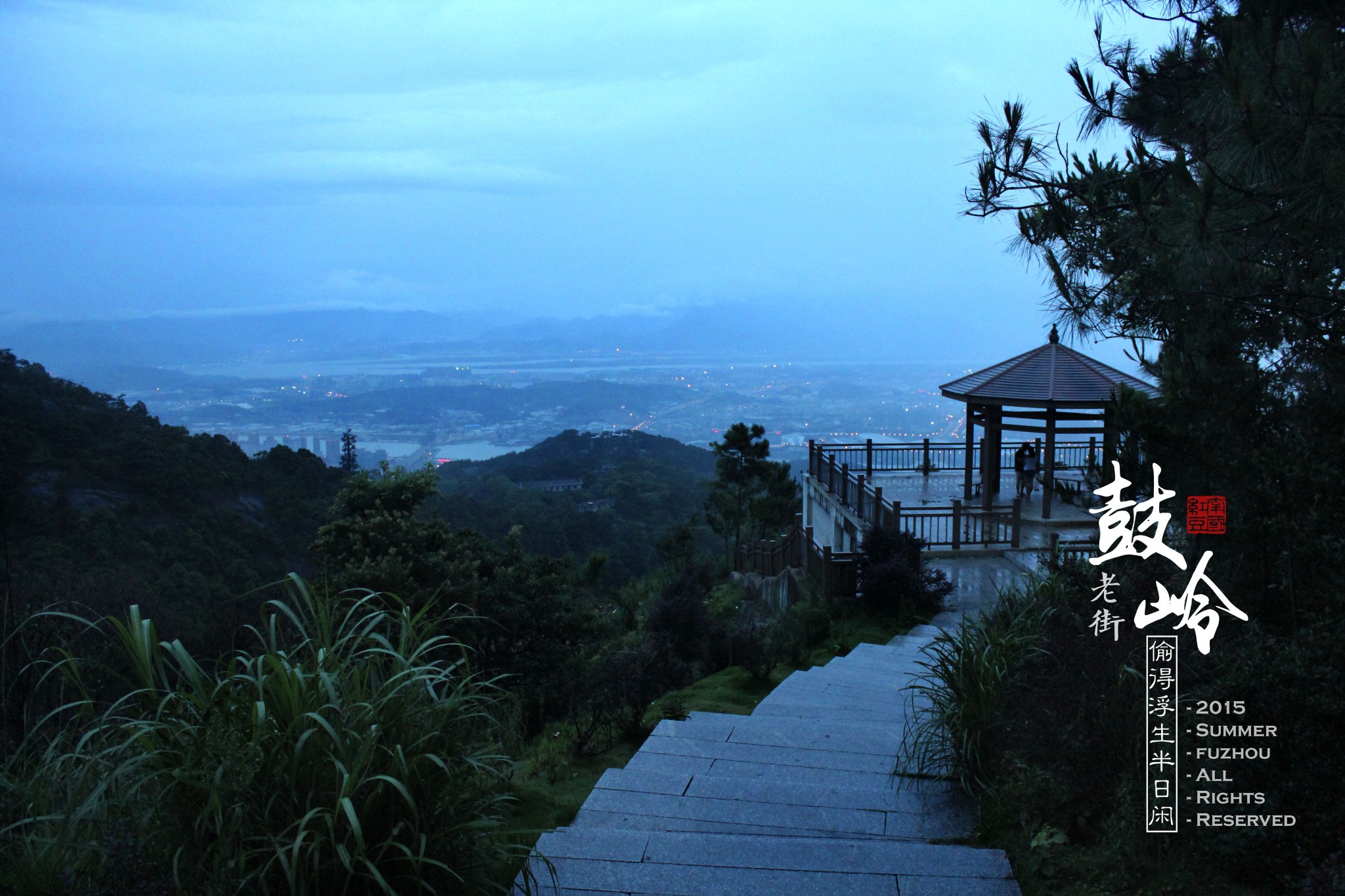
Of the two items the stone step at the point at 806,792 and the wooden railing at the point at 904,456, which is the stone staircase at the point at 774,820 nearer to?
the stone step at the point at 806,792

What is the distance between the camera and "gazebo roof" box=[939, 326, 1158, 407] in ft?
40.5

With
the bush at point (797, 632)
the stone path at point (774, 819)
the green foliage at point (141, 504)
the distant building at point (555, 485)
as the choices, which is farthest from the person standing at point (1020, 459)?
the distant building at point (555, 485)

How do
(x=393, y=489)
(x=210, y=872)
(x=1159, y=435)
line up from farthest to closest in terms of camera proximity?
(x=393, y=489) → (x=1159, y=435) → (x=210, y=872)

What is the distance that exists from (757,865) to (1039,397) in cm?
1095

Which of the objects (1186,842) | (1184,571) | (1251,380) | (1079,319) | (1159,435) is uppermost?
(1079,319)

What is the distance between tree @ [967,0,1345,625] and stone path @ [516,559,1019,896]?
5.84 feet

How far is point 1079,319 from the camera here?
212 inches

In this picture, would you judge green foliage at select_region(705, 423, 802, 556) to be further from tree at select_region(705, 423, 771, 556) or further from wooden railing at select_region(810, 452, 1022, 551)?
wooden railing at select_region(810, 452, 1022, 551)

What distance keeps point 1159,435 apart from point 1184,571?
80cm

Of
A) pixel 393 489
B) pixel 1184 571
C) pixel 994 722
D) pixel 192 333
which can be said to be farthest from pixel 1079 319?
pixel 192 333

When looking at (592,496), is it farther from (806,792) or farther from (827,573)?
(806,792)

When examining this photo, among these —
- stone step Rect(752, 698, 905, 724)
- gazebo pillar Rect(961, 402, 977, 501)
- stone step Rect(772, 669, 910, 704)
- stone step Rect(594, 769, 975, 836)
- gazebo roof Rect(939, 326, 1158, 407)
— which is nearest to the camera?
stone step Rect(594, 769, 975, 836)

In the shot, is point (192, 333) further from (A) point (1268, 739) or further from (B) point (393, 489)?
(A) point (1268, 739)

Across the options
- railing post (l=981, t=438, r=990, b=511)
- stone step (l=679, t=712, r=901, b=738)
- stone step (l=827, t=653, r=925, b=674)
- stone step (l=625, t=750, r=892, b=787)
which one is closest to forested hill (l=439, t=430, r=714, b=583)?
railing post (l=981, t=438, r=990, b=511)
